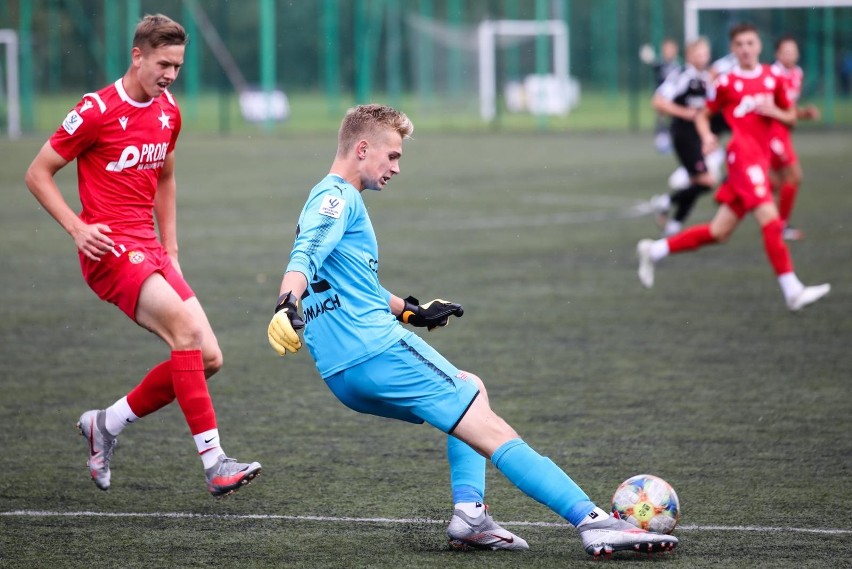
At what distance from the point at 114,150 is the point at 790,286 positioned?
602cm

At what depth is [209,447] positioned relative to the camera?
545 cm

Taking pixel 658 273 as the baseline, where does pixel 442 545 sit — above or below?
above

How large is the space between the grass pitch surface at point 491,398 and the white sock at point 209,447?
8.0 inches

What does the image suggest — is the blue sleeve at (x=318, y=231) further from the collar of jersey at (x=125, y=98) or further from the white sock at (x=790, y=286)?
the white sock at (x=790, y=286)

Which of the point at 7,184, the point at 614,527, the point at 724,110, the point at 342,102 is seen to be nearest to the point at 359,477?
the point at 614,527

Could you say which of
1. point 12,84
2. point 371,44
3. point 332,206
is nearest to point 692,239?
point 332,206

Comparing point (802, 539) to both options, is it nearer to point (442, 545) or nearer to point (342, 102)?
point (442, 545)

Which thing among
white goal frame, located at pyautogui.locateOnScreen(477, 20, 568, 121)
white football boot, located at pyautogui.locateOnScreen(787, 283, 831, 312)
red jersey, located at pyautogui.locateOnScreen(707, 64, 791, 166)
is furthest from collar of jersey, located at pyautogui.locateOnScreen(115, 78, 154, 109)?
white goal frame, located at pyautogui.locateOnScreen(477, 20, 568, 121)

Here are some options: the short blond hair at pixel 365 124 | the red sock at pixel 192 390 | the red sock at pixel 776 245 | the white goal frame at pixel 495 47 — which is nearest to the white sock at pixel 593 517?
the short blond hair at pixel 365 124

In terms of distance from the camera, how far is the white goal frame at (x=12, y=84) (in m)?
34.2

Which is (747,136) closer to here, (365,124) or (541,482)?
(365,124)

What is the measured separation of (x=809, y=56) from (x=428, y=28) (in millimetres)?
11731

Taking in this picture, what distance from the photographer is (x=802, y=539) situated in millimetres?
4883

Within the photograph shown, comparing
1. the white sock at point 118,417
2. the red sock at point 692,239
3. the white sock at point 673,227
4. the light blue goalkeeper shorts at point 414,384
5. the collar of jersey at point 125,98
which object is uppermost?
the collar of jersey at point 125,98
